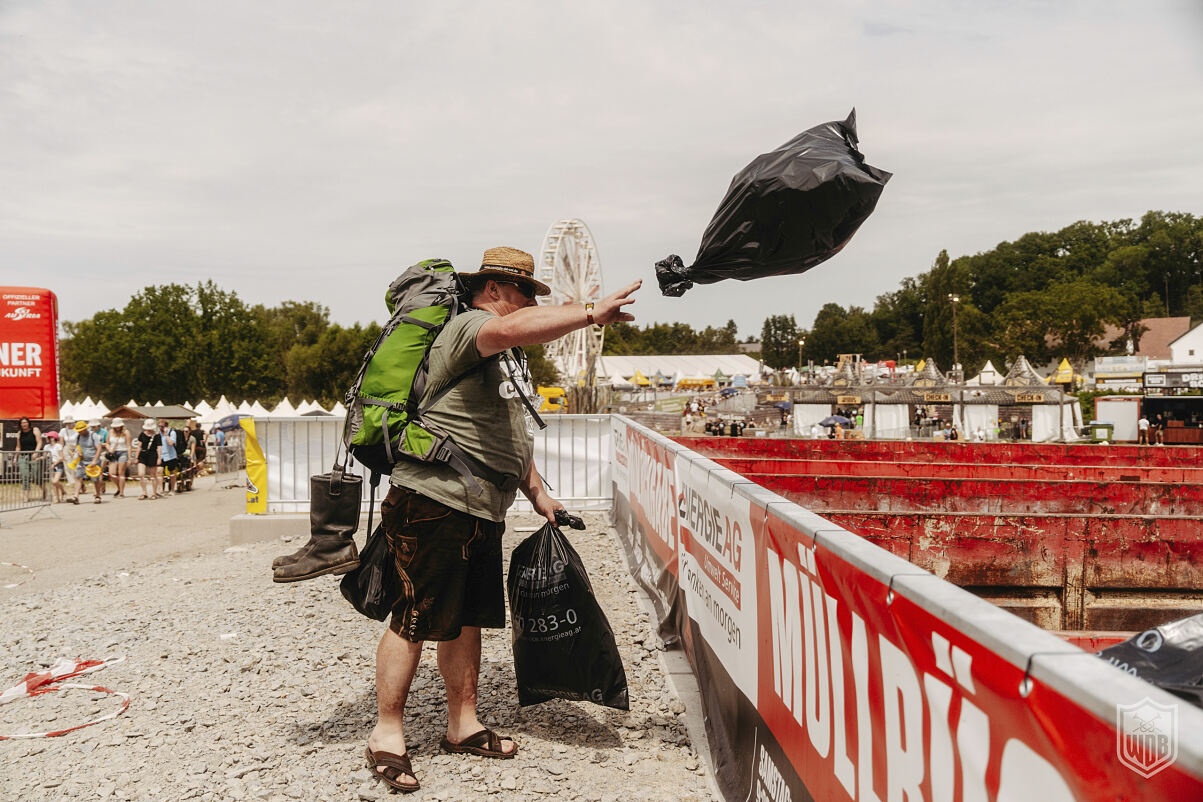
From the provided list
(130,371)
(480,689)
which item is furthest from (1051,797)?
(130,371)

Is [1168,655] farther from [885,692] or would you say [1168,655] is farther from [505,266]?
[505,266]

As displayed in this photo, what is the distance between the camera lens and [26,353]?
1939 cm

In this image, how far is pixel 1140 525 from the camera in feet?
17.0

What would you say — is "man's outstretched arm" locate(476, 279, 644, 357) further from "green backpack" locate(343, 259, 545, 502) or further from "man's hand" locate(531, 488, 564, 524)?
"man's hand" locate(531, 488, 564, 524)

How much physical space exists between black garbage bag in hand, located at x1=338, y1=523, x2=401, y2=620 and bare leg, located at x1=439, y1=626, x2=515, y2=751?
0.30 meters

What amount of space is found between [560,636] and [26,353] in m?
20.5

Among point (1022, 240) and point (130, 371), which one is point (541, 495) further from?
point (1022, 240)

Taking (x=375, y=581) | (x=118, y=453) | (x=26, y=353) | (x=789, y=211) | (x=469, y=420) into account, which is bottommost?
(x=118, y=453)

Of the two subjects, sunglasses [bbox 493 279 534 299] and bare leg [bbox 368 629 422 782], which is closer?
bare leg [bbox 368 629 422 782]

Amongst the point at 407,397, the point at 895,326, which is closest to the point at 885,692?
the point at 407,397

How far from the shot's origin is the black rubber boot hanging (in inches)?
140

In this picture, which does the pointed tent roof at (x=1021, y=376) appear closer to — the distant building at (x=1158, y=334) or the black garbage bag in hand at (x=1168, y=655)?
the black garbage bag in hand at (x=1168, y=655)

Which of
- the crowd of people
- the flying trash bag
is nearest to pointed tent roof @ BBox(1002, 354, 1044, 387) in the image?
the crowd of people

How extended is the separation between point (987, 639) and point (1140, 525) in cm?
463
